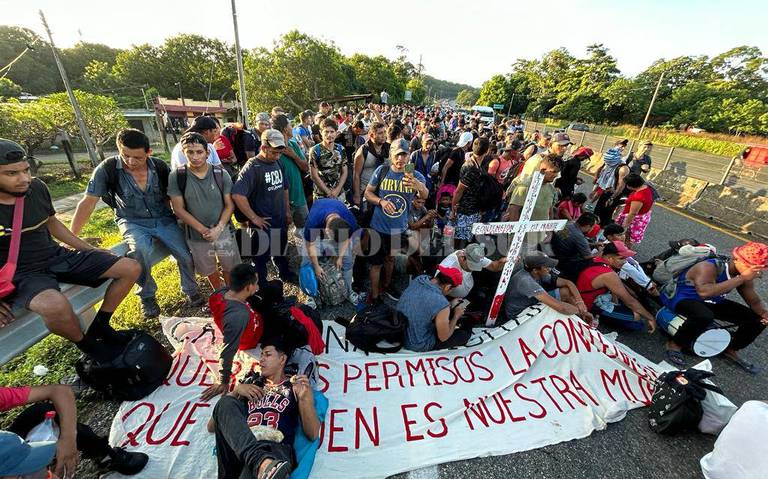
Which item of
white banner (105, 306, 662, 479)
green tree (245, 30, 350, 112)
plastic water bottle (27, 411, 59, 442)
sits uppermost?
green tree (245, 30, 350, 112)

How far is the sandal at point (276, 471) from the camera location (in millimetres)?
1752

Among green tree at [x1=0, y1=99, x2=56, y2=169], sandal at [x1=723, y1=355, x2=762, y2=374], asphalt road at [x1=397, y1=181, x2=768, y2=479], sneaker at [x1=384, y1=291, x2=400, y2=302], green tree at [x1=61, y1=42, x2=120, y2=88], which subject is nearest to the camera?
asphalt road at [x1=397, y1=181, x2=768, y2=479]

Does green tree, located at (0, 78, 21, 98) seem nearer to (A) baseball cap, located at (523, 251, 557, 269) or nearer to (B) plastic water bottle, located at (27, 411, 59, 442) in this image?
(B) plastic water bottle, located at (27, 411, 59, 442)

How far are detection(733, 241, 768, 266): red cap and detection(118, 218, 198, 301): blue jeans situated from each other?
5985 mm

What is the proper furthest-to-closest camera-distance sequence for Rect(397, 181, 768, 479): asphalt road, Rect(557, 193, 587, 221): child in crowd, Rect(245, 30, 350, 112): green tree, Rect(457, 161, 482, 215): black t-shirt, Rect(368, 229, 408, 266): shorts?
Rect(245, 30, 350, 112): green tree → Rect(557, 193, 587, 221): child in crowd → Rect(457, 161, 482, 215): black t-shirt → Rect(368, 229, 408, 266): shorts → Rect(397, 181, 768, 479): asphalt road

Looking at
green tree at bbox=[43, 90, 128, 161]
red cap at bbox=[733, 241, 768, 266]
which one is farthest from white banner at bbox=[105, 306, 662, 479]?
green tree at bbox=[43, 90, 128, 161]

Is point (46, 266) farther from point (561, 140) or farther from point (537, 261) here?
point (561, 140)

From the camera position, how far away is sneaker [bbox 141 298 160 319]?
3.57m

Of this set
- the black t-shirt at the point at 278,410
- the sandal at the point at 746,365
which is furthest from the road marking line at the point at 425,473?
the sandal at the point at 746,365

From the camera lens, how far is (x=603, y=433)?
268 cm

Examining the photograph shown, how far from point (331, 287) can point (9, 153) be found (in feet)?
9.85

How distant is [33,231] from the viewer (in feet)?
7.87

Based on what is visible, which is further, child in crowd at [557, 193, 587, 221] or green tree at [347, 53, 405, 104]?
green tree at [347, 53, 405, 104]

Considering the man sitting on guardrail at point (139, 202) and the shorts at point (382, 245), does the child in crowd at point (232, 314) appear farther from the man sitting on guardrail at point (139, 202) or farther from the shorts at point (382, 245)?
the shorts at point (382, 245)
